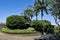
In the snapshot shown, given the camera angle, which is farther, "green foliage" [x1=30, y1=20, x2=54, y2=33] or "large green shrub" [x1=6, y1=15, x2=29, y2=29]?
"large green shrub" [x1=6, y1=15, x2=29, y2=29]

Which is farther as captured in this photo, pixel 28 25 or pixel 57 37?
pixel 28 25

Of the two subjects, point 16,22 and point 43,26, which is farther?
point 16,22

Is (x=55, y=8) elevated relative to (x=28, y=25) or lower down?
elevated

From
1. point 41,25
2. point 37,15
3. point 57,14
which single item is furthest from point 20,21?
point 57,14

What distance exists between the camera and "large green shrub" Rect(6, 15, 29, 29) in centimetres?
4512

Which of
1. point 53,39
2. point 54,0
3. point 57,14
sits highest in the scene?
point 54,0

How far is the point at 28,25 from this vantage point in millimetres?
46875

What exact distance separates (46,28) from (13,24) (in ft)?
35.2

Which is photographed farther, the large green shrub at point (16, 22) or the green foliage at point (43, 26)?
the large green shrub at point (16, 22)

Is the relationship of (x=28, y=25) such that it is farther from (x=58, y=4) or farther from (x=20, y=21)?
(x=58, y=4)

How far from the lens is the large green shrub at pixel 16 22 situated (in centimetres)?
4512

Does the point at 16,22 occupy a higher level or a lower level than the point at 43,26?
higher

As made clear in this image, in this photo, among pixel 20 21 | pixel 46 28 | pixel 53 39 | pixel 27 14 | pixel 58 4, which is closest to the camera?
pixel 53 39

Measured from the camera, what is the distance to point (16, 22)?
1780 inches
